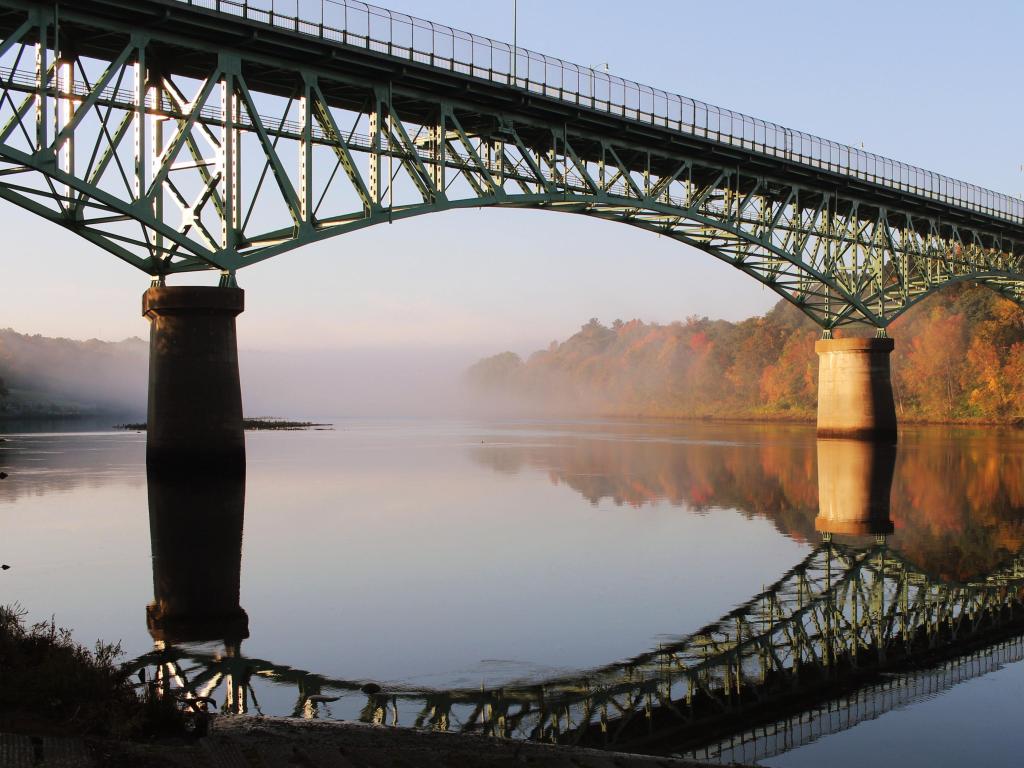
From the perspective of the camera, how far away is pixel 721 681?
11.6m

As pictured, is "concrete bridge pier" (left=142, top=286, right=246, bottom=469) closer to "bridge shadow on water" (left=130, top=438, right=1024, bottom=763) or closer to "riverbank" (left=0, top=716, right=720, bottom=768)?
"bridge shadow on water" (left=130, top=438, right=1024, bottom=763)

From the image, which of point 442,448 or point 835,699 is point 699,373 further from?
point 835,699

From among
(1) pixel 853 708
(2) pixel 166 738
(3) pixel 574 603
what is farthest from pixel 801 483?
(2) pixel 166 738

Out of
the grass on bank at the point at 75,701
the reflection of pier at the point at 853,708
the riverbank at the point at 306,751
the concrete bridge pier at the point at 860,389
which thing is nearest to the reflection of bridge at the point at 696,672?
the reflection of pier at the point at 853,708

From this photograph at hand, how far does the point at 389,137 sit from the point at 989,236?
54.7 metres

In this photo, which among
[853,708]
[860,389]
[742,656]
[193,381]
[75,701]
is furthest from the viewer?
[860,389]

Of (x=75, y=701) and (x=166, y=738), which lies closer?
(x=166, y=738)

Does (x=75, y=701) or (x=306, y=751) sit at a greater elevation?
(x=75, y=701)

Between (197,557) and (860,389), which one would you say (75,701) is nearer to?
(197,557)

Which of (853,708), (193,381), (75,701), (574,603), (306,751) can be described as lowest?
(853,708)

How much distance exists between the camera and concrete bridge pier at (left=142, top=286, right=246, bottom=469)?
3177 cm

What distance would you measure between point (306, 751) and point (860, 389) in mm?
58861

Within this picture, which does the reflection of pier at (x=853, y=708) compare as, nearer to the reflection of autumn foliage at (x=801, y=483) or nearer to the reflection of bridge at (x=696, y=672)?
the reflection of bridge at (x=696, y=672)

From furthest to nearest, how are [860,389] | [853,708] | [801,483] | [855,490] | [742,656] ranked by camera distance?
[860,389]
[801,483]
[855,490]
[742,656]
[853,708]
